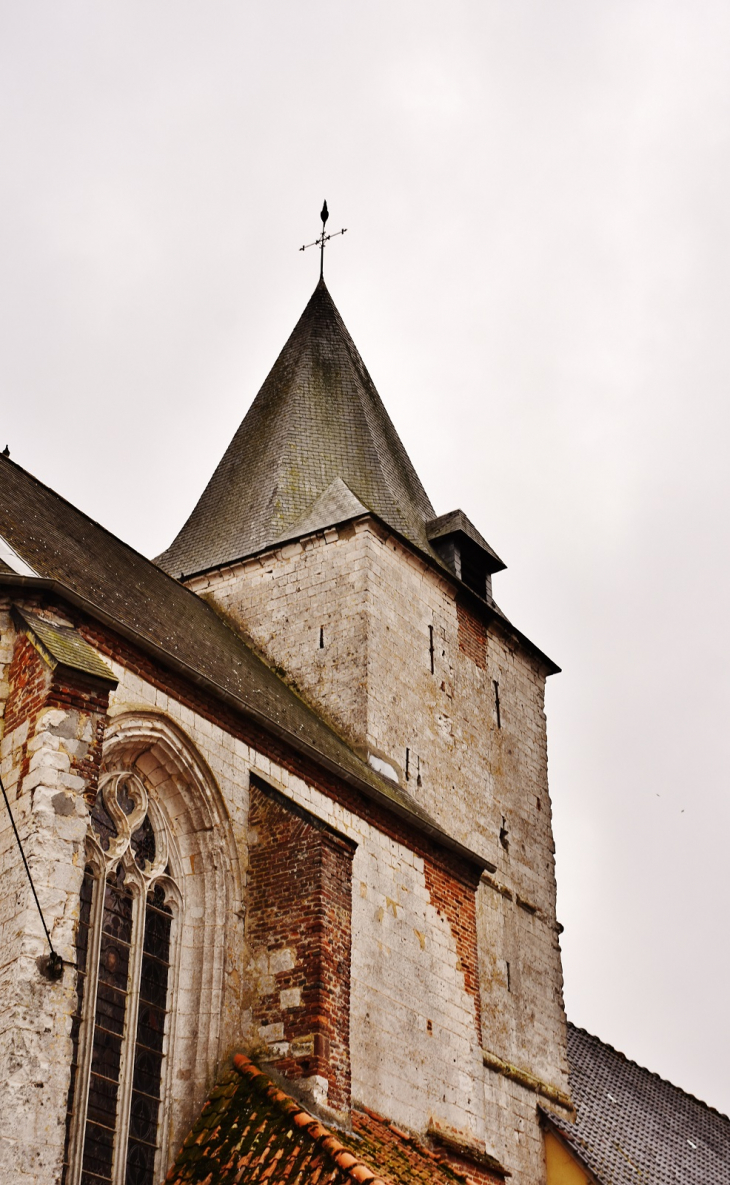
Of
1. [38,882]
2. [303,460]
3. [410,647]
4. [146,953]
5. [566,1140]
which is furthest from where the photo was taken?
[303,460]

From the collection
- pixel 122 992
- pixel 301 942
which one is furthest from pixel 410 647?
pixel 122 992

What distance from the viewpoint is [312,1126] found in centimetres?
960

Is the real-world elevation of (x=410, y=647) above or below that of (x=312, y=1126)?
above

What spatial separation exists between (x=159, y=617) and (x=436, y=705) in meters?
4.37

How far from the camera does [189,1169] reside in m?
9.93

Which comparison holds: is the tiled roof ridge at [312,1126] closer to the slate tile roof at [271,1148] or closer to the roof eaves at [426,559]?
the slate tile roof at [271,1148]

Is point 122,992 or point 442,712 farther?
point 442,712

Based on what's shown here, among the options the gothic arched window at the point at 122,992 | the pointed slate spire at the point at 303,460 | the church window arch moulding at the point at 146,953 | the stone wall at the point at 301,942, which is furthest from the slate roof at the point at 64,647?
the pointed slate spire at the point at 303,460

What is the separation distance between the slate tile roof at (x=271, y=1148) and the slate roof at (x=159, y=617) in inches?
124

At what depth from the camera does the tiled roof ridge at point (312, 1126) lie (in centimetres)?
908

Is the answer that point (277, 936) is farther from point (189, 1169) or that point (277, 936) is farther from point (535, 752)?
point (535, 752)

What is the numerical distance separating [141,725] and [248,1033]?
2.57 metres

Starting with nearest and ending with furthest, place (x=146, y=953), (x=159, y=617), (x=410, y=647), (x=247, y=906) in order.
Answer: (x=146, y=953), (x=247, y=906), (x=159, y=617), (x=410, y=647)

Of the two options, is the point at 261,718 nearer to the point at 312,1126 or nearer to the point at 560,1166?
the point at 312,1126
